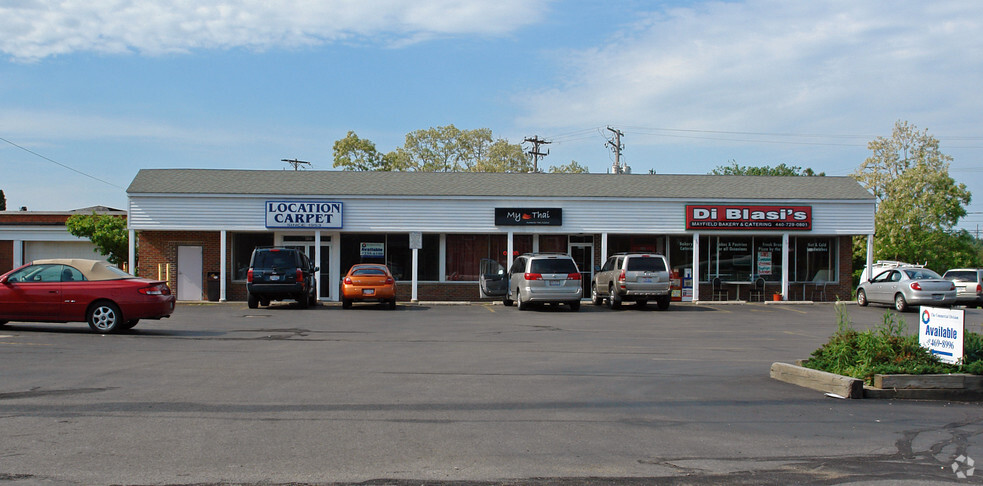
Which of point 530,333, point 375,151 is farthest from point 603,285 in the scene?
point 375,151

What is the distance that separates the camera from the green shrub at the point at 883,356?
10.1 m

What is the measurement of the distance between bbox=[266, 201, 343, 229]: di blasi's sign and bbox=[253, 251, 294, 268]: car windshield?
4.44 meters

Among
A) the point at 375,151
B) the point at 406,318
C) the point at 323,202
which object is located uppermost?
the point at 375,151

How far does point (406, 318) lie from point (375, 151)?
5001cm

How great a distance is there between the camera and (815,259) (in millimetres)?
31859

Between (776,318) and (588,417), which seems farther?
(776,318)

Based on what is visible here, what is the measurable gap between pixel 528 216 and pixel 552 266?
5.49m

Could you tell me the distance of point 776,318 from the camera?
2295 centimetres

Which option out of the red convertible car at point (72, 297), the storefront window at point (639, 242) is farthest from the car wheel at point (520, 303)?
the red convertible car at point (72, 297)

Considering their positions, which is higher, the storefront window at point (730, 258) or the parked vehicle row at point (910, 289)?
the storefront window at point (730, 258)

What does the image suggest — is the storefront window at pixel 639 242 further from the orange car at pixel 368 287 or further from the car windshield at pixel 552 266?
the orange car at pixel 368 287

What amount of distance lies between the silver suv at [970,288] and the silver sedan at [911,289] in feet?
16.3

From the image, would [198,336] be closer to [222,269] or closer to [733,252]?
[222,269]

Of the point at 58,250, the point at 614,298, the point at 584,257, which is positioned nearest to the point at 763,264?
the point at 584,257
